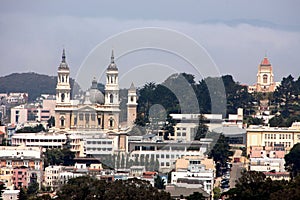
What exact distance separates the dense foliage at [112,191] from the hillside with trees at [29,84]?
7613 centimetres

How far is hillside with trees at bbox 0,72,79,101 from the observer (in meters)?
119

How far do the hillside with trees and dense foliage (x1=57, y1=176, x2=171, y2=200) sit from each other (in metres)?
76.1

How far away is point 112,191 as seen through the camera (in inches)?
1479

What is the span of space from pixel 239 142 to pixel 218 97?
38.2ft

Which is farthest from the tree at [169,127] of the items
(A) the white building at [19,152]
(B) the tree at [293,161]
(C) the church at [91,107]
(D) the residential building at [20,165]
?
(B) the tree at [293,161]

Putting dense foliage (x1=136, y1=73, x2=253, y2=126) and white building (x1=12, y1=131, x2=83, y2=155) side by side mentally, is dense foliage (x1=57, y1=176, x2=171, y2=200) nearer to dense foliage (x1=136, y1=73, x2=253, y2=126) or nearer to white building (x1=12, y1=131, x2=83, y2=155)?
white building (x1=12, y1=131, x2=83, y2=155)

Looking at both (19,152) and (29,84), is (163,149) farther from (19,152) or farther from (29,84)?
(29,84)

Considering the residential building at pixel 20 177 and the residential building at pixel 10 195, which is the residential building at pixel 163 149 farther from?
the residential building at pixel 10 195

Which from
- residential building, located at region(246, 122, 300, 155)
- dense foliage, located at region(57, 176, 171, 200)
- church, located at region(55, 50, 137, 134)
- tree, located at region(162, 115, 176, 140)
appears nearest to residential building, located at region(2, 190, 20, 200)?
dense foliage, located at region(57, 176, 171, 200)

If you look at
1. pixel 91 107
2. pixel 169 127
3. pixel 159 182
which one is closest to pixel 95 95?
pixel 91 107

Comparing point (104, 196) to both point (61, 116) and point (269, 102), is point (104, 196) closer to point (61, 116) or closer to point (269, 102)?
point (61, 116)

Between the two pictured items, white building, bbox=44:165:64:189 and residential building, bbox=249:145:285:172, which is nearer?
white building, bbox=44:165:64:189

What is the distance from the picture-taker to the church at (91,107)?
6562cm

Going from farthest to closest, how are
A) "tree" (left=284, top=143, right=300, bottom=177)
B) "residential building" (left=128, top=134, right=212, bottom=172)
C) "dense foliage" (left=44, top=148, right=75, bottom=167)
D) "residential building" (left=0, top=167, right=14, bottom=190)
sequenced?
1. "dense foliage" (left=44, top=148, right=75, bottom=167)
2. "residential building" (left=128, top=134, right=212, bottom=172)
3. "tree" (left=284, top=143, right=300, bottom=177)
4. "residential building" (left=0, top=167, right=14, bottom=190)
